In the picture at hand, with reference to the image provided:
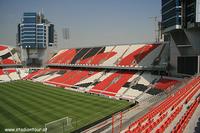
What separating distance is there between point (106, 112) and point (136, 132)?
56.7 ft

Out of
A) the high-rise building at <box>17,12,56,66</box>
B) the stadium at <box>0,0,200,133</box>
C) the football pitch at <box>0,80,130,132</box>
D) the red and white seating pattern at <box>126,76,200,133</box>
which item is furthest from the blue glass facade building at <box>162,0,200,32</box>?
the high-rise building at <box>17,12,56,66</box>

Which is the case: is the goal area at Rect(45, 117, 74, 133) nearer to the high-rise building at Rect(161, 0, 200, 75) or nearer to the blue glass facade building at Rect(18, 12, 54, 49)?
the high-rise building at Rect(161, 0, 200, 75)

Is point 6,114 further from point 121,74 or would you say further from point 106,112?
point 121,74

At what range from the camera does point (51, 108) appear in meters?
32.7

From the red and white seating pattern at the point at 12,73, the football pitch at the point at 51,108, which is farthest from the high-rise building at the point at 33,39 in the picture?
the football pitch at the point at 51,108

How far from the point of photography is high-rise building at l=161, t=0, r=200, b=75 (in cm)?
3479

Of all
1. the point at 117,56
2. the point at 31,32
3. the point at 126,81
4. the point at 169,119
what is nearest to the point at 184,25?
the point at 126,81

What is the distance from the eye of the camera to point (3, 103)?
36281 millimetres

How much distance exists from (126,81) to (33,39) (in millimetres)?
51920

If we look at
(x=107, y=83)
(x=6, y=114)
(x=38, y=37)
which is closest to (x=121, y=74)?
(x=107, y=83)

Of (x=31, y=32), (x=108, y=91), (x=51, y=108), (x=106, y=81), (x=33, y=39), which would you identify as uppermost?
(x=31, y=32)

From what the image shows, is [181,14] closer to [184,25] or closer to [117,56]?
[184,25]

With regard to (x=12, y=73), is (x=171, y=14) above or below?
above

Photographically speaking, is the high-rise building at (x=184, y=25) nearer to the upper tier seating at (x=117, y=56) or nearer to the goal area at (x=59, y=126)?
the upper tier seating at (x=117, y=56)
